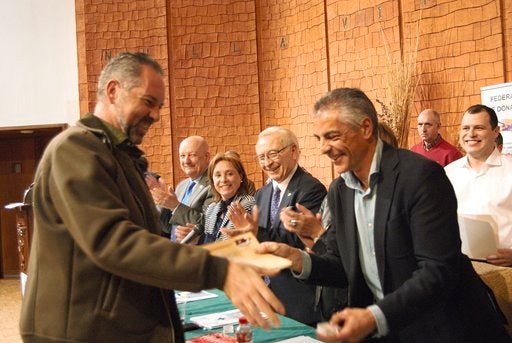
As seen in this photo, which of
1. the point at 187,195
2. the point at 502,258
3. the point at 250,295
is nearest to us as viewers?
the point at 250,295

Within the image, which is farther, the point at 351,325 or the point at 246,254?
the point at 351,325

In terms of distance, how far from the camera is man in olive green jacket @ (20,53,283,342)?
4.02 feet

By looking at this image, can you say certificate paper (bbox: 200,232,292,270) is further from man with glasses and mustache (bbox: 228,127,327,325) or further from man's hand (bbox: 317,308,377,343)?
man with glasses and mustache (bbox: 228,127,327,325)

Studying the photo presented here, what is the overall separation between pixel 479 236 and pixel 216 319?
1457 mm

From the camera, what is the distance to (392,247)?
1.78 m

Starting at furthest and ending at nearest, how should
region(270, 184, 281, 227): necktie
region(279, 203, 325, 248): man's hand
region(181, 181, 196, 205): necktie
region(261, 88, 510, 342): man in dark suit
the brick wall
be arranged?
the brick wall → region(181, 181, 196, 205): necktie → region(270, 184, 281, 227): necktie → region(279, 203, 325, 248): man's hand → region(261, 88, 510, 342): man in dark suit

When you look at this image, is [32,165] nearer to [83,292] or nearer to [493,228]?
[493,228]

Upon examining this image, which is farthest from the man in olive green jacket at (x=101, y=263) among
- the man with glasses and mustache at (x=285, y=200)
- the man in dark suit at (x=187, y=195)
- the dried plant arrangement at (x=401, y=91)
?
the dried plant arrangement at (x=401, y=91)

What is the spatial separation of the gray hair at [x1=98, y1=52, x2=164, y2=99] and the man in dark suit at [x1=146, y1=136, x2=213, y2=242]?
70.6 inches

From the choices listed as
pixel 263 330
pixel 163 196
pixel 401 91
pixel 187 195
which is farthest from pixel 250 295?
pixel 401 91

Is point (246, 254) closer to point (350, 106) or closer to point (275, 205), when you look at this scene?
point (350, 106)

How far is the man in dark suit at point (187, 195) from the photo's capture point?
11.8 feet

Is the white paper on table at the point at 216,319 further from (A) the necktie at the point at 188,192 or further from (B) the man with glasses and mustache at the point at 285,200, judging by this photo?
(A) the necktie at the point at 188,192

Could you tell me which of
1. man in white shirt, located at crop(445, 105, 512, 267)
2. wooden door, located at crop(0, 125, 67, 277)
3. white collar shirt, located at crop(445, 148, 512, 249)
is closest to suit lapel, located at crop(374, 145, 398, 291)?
man in white shirt, located at crop(445, 105, 512, 267)
